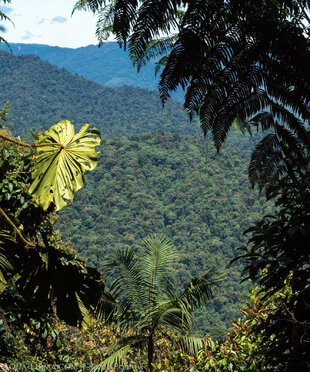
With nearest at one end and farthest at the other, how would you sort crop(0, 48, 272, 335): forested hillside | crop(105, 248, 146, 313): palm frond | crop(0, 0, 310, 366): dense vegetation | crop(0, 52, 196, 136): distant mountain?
crop(0, 0, 310, 366): dense vegetation, crop(105, 248, 146, 313): palm frond, crop(0, 48, 272, 335): forested hillside, crop(0, 52, 196, 136): distant mountain

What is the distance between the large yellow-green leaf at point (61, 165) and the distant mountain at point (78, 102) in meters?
77.7

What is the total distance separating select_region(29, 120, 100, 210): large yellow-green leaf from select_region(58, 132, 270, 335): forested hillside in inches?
1239

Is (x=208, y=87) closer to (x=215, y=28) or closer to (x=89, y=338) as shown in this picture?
(x=215, y=28)

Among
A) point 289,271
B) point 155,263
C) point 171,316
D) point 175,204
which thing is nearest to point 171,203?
point 175,204

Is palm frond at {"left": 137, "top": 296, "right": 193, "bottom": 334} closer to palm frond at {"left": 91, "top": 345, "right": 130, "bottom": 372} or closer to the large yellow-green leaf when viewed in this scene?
palm frond at {"left": 91, "top": 345, "right": 130, "bottom": 372}

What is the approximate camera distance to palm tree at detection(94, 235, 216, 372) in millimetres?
3711

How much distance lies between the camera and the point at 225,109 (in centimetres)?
329

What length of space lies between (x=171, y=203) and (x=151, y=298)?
1793 inches

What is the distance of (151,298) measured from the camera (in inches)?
165

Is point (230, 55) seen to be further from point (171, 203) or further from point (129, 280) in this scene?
point (171, 203)

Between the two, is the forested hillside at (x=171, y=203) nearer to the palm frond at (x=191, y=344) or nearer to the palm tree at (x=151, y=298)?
the palm tree at (x=151, y=298)

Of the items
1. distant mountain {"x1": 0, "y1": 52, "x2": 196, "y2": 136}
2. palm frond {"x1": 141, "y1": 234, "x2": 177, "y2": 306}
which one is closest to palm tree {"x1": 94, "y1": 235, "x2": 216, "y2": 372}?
palm frond {"x1": 141, "y1": 234, "x2": 177, "y2": 306}

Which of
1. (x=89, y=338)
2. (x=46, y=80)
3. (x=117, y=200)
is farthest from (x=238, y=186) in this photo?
(x=46, y=80)

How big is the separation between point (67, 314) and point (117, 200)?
44883mm
